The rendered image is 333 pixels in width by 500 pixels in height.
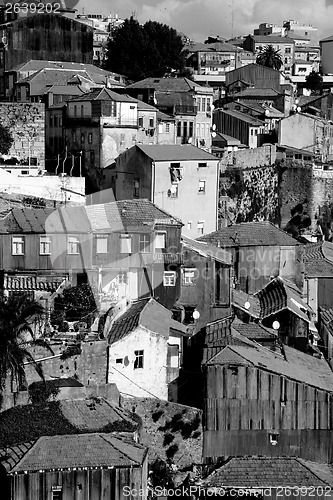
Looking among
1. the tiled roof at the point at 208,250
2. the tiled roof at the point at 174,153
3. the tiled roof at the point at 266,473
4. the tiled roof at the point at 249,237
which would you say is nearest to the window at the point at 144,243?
the tiled roof at the point at 208,250

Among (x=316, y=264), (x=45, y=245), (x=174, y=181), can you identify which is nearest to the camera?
(x=45, y=245)

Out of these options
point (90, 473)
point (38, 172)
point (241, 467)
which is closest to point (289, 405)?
point (241, 467)

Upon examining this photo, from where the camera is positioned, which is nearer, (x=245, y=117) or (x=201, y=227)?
(x=201, y=227)

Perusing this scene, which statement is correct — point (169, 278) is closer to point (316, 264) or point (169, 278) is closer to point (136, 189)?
point (136, 189)

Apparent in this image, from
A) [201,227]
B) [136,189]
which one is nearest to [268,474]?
[201,227]

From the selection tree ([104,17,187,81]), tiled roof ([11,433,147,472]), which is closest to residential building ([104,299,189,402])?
tiled roof ([11,433,147,472])

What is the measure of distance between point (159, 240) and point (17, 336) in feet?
20.8

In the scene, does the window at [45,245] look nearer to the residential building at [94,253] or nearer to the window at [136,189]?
the residential building at [94,253]

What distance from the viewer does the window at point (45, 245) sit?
27703 millimetres

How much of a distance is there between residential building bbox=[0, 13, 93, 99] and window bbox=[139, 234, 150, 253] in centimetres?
1988

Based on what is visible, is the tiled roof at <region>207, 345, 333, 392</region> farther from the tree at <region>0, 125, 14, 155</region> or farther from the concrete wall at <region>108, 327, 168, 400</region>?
the tree at <region>0, 125, 14, 155</region>

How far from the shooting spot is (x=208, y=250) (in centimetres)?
3136

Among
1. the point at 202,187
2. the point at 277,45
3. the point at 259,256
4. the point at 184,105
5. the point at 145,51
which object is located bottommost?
→ the point at 259,256

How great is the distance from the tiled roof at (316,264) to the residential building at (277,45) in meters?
46.4
